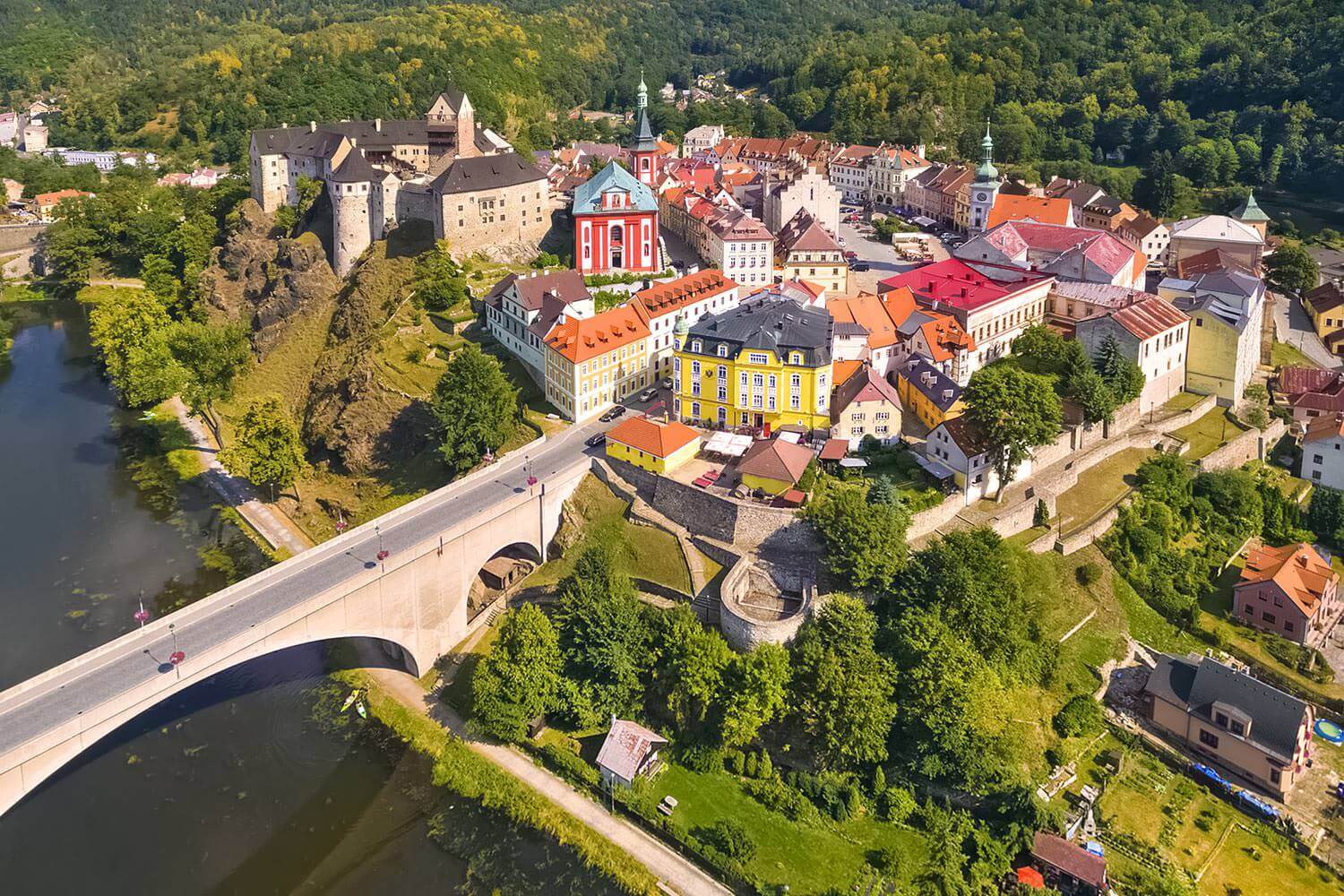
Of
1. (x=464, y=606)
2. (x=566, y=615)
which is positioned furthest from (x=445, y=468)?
(x=566, y=615)

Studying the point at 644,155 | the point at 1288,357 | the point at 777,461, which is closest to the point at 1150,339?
the point at 1288,357

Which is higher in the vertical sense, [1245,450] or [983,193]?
[983,193]

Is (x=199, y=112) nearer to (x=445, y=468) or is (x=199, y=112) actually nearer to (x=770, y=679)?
(x=445, y=468)

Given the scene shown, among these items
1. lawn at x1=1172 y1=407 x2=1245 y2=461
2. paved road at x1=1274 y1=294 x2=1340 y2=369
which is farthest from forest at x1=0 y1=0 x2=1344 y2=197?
lawn at x1=1172 y1=407 x2=1245 y2=461

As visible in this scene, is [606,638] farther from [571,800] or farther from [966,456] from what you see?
[966,456]

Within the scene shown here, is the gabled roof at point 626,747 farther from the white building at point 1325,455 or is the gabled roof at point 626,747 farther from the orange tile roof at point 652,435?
the white building at point 1325,455
